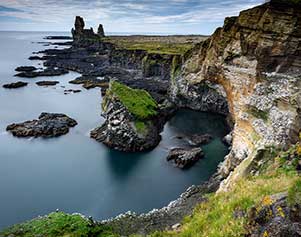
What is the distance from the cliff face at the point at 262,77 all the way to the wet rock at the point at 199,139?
10.6 m

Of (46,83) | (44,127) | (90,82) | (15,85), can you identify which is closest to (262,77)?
(44,127)

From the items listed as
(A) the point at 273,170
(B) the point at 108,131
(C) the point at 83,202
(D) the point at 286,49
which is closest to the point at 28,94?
(B) the point at 108,131

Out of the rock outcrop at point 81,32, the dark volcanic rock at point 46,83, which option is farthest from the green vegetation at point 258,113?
the rock outcrop at point 81,32

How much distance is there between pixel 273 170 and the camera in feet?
69.1

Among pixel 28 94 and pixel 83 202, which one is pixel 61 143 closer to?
pixel 83 202

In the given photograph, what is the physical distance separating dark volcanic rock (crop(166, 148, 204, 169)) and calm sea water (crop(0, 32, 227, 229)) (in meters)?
0.88

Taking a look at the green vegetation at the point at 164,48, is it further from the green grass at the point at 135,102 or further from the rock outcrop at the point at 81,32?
the green grass at the point at 135,102

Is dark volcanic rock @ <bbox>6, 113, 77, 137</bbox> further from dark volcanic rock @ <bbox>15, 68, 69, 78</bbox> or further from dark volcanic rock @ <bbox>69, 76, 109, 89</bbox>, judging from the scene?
dark volcanic rock @ <bbox>15, 68, 69, 78</bbox>

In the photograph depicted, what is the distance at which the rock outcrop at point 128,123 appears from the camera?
51.3 metres

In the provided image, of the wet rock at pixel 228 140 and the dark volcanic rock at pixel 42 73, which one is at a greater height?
the wet rock at pixel 228 140

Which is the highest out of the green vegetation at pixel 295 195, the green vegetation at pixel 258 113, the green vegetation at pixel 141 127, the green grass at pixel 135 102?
the green vegetation at pixel 295 195

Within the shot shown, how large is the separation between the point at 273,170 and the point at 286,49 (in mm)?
17485

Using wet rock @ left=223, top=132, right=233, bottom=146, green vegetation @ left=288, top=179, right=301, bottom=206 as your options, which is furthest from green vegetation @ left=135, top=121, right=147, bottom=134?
green vegetation @ left=288, top=179, right=301, bottom=206

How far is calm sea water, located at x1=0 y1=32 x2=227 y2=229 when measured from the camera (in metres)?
36.9
